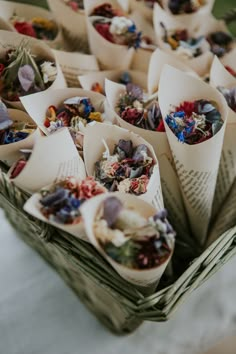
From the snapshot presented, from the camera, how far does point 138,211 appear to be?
0.53 m

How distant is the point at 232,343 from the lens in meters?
0.87

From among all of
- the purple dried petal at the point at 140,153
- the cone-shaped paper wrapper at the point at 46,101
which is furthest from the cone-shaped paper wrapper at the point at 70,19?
the purple dried petal at the point at 140,153

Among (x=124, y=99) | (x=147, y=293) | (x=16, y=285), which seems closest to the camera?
(x=147, y=293)

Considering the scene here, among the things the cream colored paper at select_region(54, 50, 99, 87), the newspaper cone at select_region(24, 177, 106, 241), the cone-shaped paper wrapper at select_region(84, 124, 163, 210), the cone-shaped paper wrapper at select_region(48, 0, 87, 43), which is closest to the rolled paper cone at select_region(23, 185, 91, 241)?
the newspaper cone at select_region(24, 177, 106, 241)

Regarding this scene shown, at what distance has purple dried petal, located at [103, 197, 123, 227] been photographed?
1.67 ft

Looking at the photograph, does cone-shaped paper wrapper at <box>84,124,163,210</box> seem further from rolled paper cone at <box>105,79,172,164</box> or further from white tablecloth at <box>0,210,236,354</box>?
white tablecloth at <box>0,210,236,354</box>

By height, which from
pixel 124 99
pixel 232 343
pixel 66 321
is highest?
pixel 124 99

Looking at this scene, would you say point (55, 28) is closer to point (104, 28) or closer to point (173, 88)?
point (104, 28)

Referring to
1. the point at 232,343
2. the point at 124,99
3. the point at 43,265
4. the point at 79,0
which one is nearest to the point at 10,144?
the point at 124,99

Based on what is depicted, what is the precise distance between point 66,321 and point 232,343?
0.31 metres

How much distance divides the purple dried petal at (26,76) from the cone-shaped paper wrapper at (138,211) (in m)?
0.26

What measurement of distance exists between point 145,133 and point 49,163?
16 centimetres

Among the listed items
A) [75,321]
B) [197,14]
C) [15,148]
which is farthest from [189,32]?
[75,321]

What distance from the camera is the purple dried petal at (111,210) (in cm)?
51
